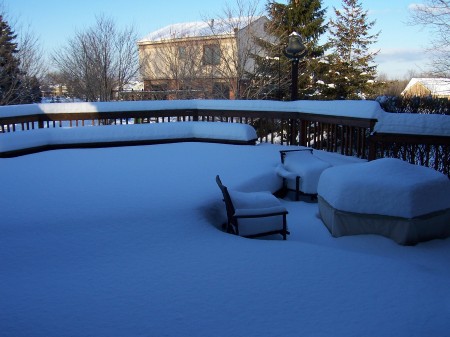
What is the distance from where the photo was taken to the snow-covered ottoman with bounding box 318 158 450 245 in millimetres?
3508

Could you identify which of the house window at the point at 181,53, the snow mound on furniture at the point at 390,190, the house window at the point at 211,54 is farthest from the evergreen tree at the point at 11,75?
the snow mound on furniture at the point at 390,190

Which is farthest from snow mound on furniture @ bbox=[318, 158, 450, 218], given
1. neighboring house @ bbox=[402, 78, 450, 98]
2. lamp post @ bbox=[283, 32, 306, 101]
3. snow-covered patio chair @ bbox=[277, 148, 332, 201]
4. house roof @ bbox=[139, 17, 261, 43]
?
house roof @ bbox=[139, 17, 261, 43]

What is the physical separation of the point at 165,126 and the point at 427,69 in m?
11.7

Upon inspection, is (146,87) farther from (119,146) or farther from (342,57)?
(119,146)

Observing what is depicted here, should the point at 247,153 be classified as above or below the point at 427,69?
below

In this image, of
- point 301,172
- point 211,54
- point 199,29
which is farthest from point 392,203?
point 199,29

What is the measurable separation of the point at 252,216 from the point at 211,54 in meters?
15.9

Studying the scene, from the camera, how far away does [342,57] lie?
68.3ft

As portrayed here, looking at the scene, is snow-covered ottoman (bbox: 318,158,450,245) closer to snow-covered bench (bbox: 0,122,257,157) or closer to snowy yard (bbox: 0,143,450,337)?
snowy yard (bbox: 0,143,450,337)

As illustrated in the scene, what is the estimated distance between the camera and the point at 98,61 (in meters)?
17.9

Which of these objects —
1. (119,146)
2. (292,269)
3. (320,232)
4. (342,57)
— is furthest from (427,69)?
(292,269)

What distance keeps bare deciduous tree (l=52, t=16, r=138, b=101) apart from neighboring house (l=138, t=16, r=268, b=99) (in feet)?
5.47

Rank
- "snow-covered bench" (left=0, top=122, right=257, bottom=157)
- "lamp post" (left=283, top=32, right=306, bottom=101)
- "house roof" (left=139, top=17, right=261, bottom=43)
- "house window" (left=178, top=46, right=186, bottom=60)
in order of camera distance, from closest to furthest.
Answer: "snow-covered bench" (left=0, top=122, right=257, bottom=157) → "lamp post" (left=283, top=32, right=306, bottom=101) → "house roof" (left=139, top=17, right=261, bottom=43) → "house window" (left=178, top=46, right=186, bottom=60)

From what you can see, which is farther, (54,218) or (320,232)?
(320,232)
